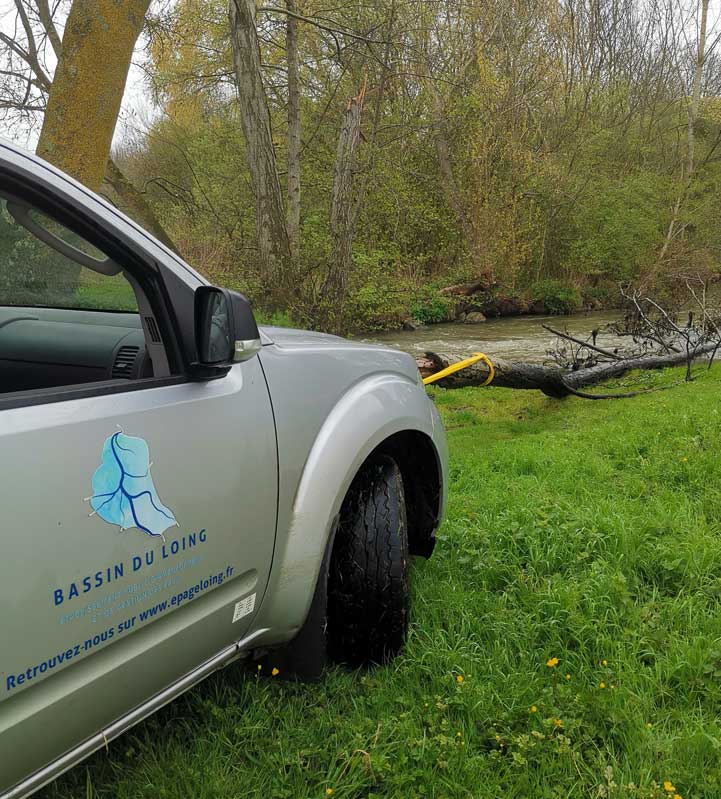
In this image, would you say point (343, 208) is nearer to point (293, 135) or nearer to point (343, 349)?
point (293, 135)

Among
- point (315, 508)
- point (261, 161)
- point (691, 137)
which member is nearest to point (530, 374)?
point (315, 508)

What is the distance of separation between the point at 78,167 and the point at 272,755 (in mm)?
4858

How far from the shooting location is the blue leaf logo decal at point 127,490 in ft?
4.82

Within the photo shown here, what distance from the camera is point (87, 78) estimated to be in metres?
5.35

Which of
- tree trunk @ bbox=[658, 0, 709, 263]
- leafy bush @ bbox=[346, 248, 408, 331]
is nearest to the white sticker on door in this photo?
leafy bush @ bbox=[346, 248, 408, 331]

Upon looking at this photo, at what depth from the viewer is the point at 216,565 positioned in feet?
5.91

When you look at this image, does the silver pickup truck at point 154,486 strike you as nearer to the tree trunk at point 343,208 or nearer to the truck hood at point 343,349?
the truck hood at point 343,349

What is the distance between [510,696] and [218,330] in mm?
1645

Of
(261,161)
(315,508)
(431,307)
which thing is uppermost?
(261,161)

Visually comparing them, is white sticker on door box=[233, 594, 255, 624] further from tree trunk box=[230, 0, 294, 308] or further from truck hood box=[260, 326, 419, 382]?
tree trunk box=[230, 0, 294, 308]

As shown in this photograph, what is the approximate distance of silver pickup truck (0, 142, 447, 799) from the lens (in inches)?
54.7

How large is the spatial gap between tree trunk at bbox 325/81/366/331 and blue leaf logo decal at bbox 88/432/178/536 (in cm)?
1077

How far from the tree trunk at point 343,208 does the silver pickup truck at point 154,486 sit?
380 inches

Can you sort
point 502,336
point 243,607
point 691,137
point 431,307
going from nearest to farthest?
1. point 243,607
2. point 502,336
3. point 431,307
4. point 691,137
